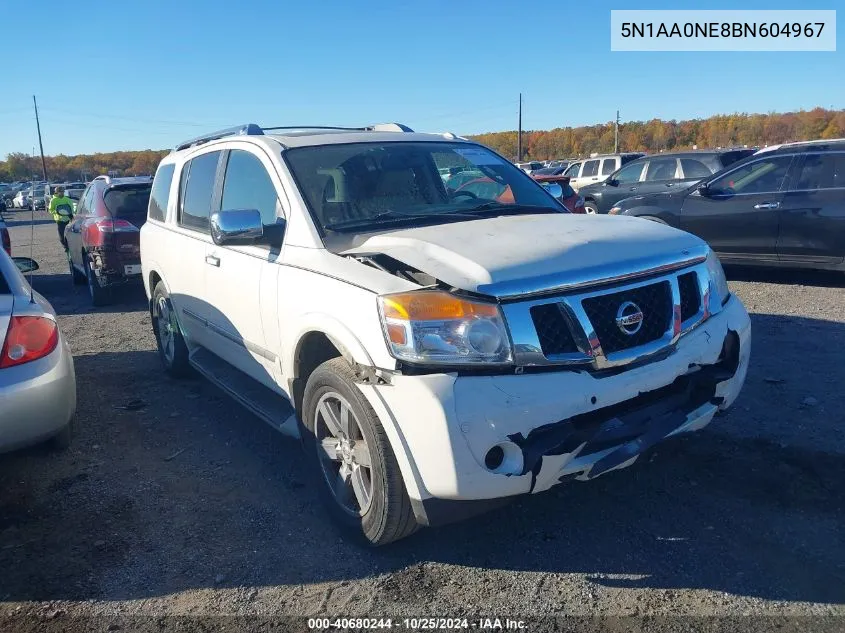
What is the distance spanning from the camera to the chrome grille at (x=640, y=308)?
9.02 ft

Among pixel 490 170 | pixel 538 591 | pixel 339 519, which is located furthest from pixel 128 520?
pixel 490 170

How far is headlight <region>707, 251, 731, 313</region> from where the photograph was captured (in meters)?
3.29

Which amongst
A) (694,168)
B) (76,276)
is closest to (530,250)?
(76,276)

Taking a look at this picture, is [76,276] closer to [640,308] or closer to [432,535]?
[432,535]

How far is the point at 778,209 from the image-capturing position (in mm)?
7926

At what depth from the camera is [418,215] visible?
12.3 ft

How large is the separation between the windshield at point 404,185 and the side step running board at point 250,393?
1078 mm

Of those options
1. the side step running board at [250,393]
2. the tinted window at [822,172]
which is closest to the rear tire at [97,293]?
the side step running board at [250,393]

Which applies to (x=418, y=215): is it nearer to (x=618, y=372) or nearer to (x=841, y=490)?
(x=618, y=372)

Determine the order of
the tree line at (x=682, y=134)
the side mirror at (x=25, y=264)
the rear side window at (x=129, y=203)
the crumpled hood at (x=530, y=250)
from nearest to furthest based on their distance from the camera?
the crumpled hood at (x=530, y=250) → the side mirror at (x=25, y=264) → the rear side window at (x=129, y=203) → the tree line at (x=682, y=134)

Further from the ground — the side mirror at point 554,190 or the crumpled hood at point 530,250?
the side mirror at point 554,190

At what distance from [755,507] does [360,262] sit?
87.4 inches

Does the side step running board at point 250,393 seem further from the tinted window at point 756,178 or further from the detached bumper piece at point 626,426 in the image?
the tinted window at point 756,178

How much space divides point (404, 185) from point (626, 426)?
198 cm
